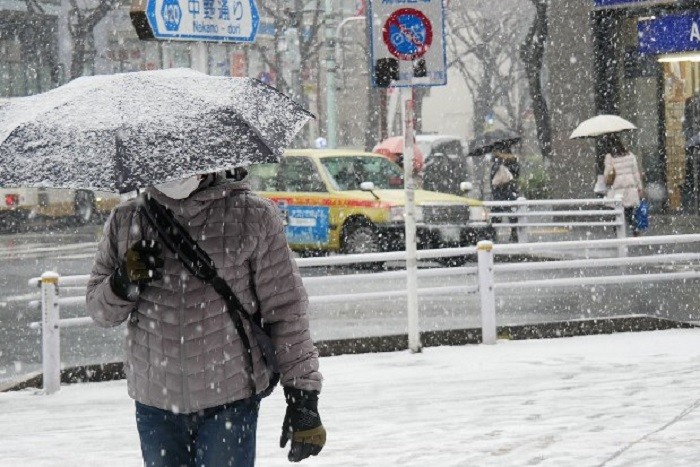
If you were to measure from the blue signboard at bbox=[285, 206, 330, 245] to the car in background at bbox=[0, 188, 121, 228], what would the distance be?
1491cm

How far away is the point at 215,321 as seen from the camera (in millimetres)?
4418

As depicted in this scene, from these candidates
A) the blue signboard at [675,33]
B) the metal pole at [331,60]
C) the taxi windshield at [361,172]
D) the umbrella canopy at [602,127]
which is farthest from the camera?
the metal pole at [331,60]

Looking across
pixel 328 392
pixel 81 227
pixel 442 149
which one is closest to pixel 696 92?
pixel 442 149

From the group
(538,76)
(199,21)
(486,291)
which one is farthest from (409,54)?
(538,76)

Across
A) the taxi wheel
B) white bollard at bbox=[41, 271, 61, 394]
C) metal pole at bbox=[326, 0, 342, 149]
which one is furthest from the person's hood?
Result: metal pole at bbox=[326, 0, 342, 149]

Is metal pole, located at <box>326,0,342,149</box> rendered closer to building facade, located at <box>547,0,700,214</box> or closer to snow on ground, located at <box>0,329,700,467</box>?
building facade, located at <box>547,0,700,214</box>

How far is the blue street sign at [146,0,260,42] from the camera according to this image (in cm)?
945

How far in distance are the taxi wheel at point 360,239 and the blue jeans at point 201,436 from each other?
15.8 m

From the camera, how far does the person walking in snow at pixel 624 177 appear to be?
827 inches

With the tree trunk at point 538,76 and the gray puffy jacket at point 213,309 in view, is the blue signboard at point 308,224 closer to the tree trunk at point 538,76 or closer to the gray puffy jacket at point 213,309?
the tree trunk at point 538,76

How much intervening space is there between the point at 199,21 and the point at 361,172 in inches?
474

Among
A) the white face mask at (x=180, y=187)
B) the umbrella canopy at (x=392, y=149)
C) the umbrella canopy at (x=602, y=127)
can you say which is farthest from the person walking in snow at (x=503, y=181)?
the white face mask at (x=180, y=187)

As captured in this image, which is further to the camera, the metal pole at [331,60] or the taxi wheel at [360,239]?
the metal pole at [331,60]

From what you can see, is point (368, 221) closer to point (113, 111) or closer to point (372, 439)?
point (372, 439)
